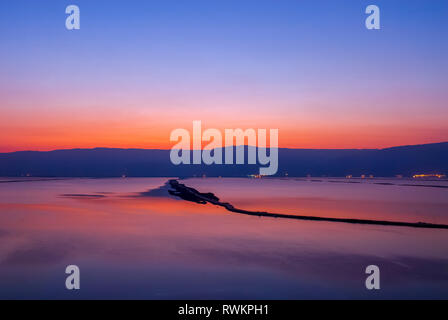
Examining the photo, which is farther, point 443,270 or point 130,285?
point 443,270

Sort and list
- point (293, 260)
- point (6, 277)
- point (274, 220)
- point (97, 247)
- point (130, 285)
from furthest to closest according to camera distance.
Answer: point (274, 220)
point (97, 247)
point (293, 260)
point (6, 277)
point (130, 285)

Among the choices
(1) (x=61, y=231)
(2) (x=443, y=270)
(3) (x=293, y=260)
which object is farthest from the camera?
(1) (x=61, y=231)

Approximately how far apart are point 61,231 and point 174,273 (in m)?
11.2

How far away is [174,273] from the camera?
39.4 feet

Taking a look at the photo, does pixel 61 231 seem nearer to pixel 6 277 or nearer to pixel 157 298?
pixel 6 277
